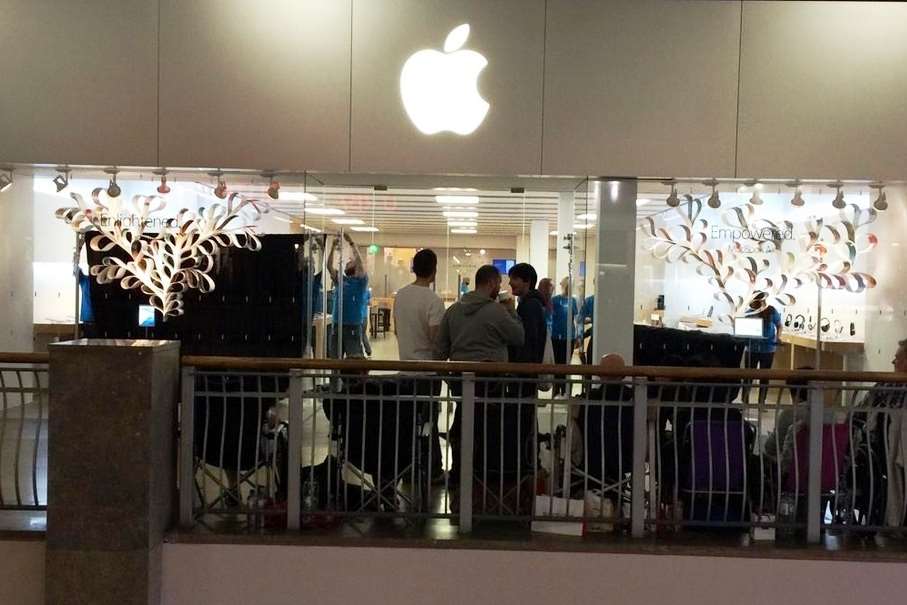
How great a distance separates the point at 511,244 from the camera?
23.6ft

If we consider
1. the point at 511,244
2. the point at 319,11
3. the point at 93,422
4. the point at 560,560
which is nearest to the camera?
the point at 93,422

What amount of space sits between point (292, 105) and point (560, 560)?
13.2 feet

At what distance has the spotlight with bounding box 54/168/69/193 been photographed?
21.8ft

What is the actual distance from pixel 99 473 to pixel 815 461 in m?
3.72

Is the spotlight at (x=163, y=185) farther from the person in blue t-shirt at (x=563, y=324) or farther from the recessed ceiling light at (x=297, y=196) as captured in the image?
the person in blue t-shirt at (x=563, y=324)

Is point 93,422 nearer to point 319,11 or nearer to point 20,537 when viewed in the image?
point 20,537

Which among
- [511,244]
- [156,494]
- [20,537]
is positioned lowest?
[20,537]

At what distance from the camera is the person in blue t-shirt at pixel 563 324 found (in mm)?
6883

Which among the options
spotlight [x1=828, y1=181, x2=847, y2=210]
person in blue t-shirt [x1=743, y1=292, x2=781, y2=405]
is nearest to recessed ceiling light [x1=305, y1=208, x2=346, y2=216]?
person in blue t-shirt [x1=743, y1=292, x2=781, y2=405]

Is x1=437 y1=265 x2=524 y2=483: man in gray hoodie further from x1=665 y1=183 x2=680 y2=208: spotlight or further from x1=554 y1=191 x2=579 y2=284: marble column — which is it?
x1=665 y1=183 x2=680 y2=208: spotlight

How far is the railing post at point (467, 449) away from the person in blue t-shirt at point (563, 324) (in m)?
2.60

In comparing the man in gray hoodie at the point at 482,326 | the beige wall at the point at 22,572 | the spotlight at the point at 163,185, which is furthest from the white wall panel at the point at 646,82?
the beige wall at the point at 22,572

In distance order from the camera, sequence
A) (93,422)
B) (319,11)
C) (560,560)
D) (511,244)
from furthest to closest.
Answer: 1. (511,244)
2. (319,11)
3. (560,560)
4. (93,422)

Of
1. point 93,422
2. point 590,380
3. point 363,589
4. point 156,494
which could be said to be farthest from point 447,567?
point 93,422
